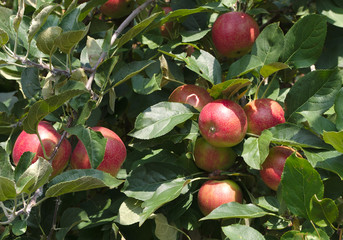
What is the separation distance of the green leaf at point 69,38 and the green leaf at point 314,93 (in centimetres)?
54

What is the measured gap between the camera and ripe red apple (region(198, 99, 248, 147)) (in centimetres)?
103

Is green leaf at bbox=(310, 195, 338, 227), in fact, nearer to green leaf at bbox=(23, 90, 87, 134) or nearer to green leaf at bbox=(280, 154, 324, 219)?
green leaf at bbox=(280, 154, 324, 219)

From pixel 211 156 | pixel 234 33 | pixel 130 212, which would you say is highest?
pixel 234 33

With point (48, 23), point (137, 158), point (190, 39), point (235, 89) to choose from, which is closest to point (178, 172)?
point (137, 158)

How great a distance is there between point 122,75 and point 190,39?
0.76 feet

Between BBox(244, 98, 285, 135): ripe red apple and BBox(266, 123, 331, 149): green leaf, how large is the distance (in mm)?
36

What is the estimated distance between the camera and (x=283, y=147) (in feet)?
3.51

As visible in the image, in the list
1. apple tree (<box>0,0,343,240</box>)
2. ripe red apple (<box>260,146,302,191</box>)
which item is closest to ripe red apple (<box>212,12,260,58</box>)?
apple tree (<box>0,0,343,240</box>)

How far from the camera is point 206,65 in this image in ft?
3.82

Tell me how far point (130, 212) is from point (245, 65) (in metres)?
0.47

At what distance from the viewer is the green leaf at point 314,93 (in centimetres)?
104

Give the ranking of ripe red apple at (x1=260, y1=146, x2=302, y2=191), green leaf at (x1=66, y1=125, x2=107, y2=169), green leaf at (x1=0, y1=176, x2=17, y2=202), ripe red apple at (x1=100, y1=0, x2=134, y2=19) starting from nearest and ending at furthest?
green leaf at (x1=0, y1=176, x2=17, y2=202) → green leaf at (x1=66, y1=125, x2=107, y2=169) → ripe red apple at (x1=260, y1=146, x2=302, y2=191) → ripe red apple at (x1=100, y1=0, x2=134, y2=19)

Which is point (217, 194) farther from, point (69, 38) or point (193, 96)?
point (69, 38)

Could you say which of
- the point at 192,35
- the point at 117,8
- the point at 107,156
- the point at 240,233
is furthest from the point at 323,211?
the point at 117,8
